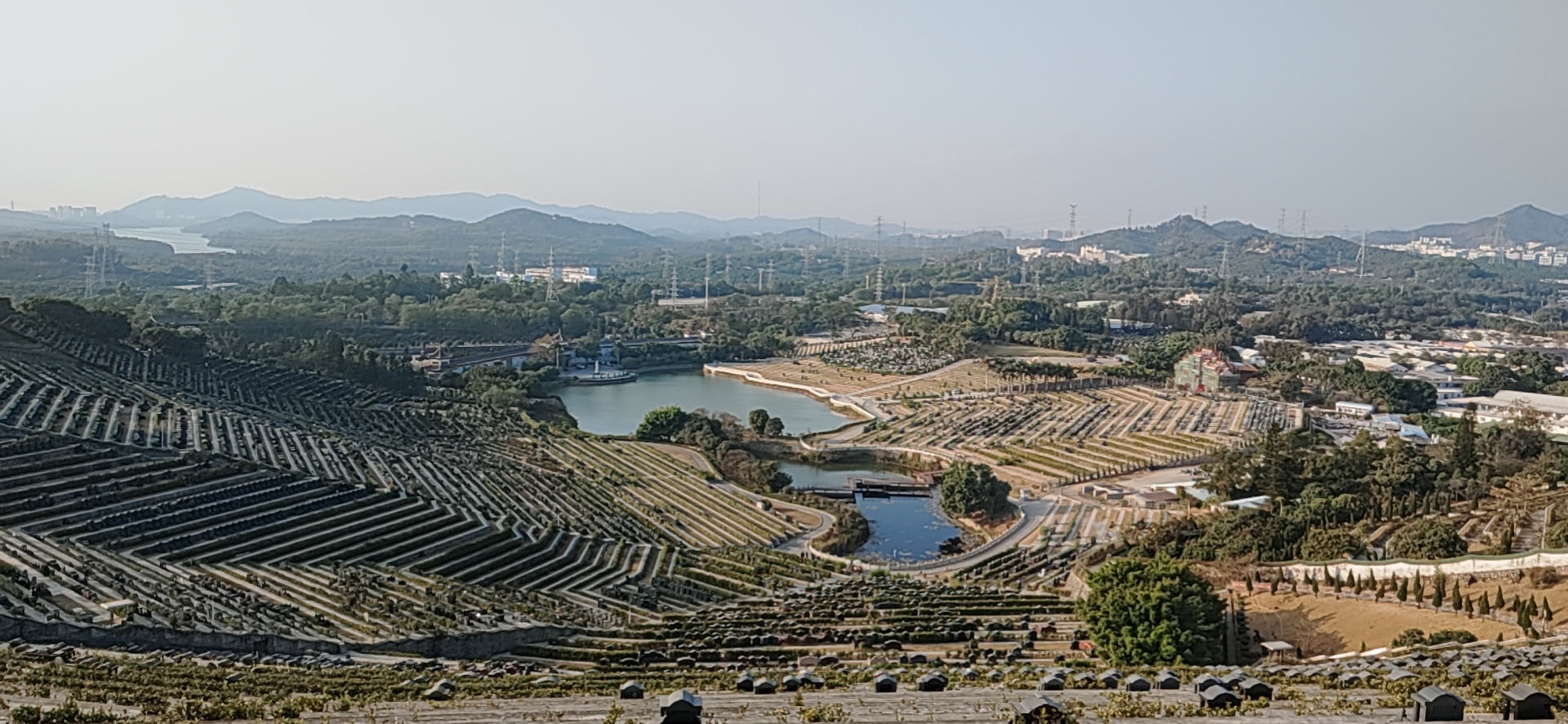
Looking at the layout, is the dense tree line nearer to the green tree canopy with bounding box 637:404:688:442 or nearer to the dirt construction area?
the dirt construction area

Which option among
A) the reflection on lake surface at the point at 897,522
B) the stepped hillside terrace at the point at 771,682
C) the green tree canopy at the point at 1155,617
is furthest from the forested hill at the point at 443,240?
the green tree canopy at the point at 1155,617

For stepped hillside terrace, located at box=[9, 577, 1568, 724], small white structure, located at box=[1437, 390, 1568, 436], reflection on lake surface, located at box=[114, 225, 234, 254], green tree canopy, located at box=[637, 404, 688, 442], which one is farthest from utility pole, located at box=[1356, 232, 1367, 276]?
reflection on lake surface, located at box=[114, 225, 234, 254]

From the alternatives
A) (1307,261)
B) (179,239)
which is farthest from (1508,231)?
(179,239)

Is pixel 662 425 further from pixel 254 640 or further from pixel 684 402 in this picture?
pixel 254 640

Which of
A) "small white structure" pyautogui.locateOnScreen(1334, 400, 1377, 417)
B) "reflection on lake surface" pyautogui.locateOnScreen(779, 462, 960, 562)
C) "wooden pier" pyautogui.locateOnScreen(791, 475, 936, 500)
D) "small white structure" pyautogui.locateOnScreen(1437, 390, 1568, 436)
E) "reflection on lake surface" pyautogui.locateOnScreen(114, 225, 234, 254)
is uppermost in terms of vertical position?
"reflection on lake surface" pyautogui.locateOnScreen(114, 225, 234, 254)

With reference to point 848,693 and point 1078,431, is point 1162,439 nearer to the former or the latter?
point 1078,431

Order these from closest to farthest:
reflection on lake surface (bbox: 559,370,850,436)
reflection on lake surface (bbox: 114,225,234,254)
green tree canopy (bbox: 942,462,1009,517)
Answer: green tree canopy (bbox: 942,462,1009,517) < reflection on lake surface (bbox: 559,370,850,436) < reflection on lake surface (bbox: 114,225,234,254)
